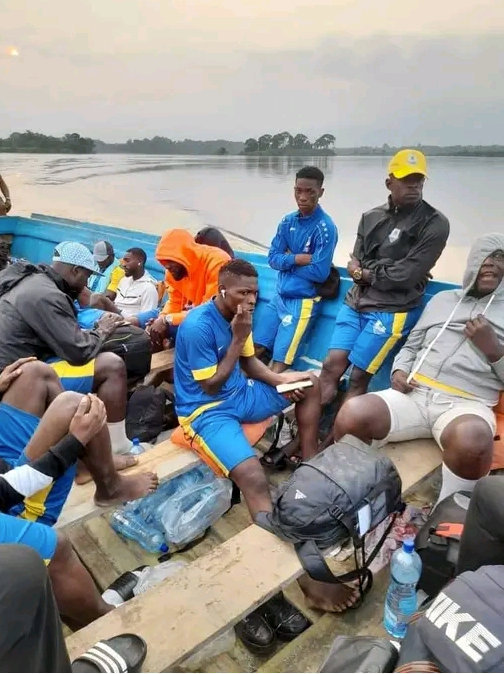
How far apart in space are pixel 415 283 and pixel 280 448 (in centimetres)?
112

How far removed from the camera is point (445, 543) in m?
1.54

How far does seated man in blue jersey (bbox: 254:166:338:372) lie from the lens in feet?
9.22

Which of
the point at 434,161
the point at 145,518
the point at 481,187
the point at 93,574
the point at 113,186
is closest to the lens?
the point at 93,574

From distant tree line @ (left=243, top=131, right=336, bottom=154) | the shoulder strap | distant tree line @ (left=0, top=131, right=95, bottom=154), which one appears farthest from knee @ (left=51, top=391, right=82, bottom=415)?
distant tree line @ (left=0, top=131, right=95, bottom=154)

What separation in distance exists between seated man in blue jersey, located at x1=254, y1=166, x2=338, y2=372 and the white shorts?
3.09 feet

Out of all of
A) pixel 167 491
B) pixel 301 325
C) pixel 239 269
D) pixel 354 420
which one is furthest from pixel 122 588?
pixel 301 325

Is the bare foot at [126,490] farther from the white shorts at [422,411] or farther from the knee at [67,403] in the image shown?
the white shorts at [422,411]

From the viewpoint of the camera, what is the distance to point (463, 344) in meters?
2.05

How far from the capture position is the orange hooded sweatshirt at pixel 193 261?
116 inches

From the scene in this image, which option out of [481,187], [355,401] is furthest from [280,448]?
[481,187]

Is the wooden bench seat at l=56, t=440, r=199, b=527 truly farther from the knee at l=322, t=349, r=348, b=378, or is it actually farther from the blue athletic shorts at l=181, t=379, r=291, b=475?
the knee at l=322, t=349, r=348, b=378

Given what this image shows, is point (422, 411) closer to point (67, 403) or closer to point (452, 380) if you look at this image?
point (452, 380)

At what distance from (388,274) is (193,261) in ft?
4.07

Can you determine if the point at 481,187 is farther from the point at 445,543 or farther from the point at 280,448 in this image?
the point at 445,543
